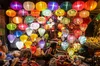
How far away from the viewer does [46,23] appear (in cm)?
884

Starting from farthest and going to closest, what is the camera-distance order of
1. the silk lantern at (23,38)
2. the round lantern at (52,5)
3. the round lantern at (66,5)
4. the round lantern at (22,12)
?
the silk lantern at (23,38) < the round lantern at (22,12) < the round lantern at (52,5) < the round lantern at (66,5)

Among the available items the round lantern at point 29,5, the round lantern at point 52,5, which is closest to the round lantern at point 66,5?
the round lantern at point 52,5

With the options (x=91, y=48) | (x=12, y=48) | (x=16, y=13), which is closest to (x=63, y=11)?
(x=16, y=13)

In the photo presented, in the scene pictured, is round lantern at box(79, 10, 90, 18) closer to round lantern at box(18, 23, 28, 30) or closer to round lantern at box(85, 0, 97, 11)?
round lantern at box(85, 0, 97, 11)

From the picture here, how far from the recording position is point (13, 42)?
888 cm

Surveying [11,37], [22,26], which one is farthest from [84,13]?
[11,37]

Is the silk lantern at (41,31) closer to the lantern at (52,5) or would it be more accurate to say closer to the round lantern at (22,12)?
the round lantern at (22,12)

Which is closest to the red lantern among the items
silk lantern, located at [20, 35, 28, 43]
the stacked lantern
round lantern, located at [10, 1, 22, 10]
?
the stacked lantern

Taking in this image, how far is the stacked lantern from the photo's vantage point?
290 inches

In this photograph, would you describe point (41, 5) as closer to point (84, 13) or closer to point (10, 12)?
point (10, 12)

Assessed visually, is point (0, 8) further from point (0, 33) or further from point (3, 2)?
point (0, 33)

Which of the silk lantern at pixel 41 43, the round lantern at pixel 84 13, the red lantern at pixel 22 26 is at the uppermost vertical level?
the round lantern at pixel 84 13

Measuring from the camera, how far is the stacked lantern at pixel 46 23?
737cm

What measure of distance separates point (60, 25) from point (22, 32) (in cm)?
189
